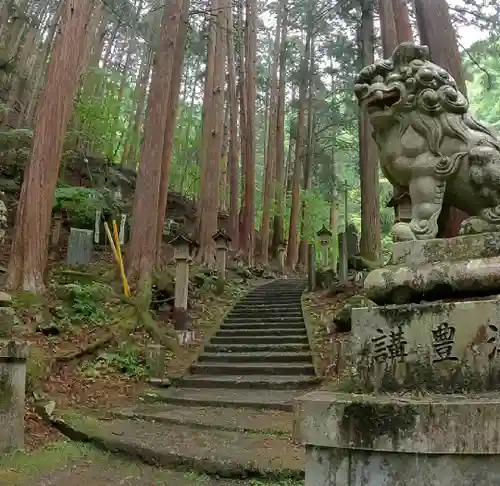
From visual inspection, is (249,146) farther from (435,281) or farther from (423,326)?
(423,326)

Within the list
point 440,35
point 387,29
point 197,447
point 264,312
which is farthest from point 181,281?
point 387,29

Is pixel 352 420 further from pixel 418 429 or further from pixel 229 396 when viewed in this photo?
pixel 229 396

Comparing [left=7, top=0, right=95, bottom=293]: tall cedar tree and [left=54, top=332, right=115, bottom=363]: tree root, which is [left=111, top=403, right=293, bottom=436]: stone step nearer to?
[left=54, top=332, right=115, bottom=363]: tree root

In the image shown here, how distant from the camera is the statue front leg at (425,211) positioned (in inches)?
111

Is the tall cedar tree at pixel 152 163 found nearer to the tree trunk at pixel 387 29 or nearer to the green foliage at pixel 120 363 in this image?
the green foliage at pixel 120 363

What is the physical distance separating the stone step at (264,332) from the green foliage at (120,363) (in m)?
2.33

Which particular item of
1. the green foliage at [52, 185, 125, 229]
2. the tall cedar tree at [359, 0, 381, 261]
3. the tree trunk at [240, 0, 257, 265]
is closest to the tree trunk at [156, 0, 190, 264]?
the tall cedar tree at [359, 0, 381, 261]

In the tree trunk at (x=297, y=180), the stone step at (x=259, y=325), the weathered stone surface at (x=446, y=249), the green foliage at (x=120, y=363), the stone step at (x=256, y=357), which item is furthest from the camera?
the tree trunk at (x=297, y=180)

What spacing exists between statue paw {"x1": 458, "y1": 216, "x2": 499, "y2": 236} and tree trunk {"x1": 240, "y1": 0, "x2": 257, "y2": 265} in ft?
53.0

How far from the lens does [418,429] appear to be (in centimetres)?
219

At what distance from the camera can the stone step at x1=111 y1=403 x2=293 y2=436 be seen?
5680mm

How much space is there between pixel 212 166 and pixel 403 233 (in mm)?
13335

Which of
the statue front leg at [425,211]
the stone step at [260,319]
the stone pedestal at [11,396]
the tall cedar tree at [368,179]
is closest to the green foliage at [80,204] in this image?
the stone step at [260,319]

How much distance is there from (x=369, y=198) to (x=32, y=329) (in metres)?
7.85
